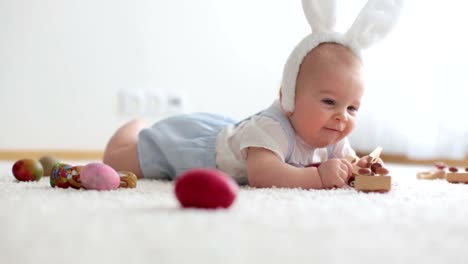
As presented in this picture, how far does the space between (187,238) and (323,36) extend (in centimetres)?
72

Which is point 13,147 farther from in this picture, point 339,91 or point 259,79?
point 339,91

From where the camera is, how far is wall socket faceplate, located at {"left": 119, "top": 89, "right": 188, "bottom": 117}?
8.97 feet

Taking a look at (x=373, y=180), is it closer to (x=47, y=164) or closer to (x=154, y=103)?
(x=47, y=164)

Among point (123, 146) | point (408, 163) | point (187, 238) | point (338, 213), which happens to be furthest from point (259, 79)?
point (187, 238)

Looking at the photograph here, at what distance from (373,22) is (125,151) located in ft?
2.05

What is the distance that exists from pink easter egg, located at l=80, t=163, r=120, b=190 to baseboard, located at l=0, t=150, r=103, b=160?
152 centimetres

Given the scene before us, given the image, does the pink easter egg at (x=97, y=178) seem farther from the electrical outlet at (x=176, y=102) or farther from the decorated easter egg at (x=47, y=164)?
the electrical outlet at (x=176, y=102)

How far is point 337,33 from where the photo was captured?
1232 mm

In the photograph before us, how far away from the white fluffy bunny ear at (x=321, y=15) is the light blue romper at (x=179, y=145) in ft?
1.05

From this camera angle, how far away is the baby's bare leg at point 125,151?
149 centimetres

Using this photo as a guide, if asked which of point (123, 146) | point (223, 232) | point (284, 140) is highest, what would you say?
point (223, 232)

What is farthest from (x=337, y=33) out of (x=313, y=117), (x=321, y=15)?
(x=313, y=117)

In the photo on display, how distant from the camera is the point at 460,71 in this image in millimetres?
2100

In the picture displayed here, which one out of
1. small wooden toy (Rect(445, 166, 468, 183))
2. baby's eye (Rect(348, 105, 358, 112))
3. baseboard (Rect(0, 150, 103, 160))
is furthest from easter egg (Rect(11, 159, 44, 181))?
baseboard (Rect(0, 150, 103, 160))
